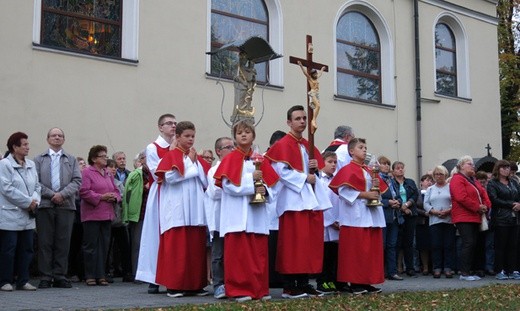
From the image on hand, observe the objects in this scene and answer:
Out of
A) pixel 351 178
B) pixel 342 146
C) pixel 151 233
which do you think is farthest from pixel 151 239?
pixel 342 146

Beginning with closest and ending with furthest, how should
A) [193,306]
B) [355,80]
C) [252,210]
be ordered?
[193,306] < [252,210] < [355,80]

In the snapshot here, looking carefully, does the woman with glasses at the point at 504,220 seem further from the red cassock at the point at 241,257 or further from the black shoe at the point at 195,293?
the black shoe at the point at 195,293

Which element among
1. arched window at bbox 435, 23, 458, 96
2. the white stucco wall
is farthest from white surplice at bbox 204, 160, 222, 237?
arched window at bbox 435, 23, 458, 96

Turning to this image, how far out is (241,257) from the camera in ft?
28.8

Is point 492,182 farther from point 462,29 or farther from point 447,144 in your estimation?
point 462,29

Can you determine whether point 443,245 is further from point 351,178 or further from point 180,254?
point 180,254

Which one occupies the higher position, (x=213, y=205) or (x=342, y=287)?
(x=213, y=205)

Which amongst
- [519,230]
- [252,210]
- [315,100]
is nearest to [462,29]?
[519,230]

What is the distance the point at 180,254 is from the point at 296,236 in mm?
1388

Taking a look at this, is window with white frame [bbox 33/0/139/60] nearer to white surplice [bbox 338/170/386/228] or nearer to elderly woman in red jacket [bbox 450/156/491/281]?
elderly woman in red jacket [bbox 450/156/491/281]

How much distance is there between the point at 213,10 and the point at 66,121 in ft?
15.8

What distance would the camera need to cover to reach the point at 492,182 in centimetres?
1384

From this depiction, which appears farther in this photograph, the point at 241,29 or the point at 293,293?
the point at 241,29

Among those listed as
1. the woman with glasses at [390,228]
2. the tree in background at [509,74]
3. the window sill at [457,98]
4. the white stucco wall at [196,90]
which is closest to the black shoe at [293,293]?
the woman with glasses at [390,228]
